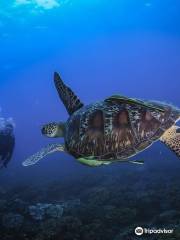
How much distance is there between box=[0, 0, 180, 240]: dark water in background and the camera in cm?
687

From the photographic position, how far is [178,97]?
131750mm

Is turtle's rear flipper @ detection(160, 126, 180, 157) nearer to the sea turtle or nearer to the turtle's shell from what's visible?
the sea turtle

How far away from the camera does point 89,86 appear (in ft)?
480

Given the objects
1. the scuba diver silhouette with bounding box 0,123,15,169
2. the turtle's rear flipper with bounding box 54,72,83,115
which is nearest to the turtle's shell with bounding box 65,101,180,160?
the turtle's rear flipper with bounding box 54,72,83,115

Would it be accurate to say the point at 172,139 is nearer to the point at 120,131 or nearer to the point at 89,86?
the point at 120,131

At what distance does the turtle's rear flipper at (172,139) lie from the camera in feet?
13.0

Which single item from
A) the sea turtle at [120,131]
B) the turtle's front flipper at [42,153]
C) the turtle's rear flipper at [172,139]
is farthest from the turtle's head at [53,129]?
the turtle's rear flipper at [172,139]

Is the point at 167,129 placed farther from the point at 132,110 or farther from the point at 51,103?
the point at 51,103

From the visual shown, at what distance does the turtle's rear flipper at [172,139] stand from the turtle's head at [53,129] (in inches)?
78.6

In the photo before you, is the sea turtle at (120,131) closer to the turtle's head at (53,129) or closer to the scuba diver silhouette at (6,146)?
the turtle's head at (53,129)

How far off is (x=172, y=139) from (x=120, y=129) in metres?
0.89

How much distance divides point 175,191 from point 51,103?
473 ft

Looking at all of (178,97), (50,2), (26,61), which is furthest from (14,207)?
(178,97)

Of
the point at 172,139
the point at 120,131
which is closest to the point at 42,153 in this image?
the point at 120,131
